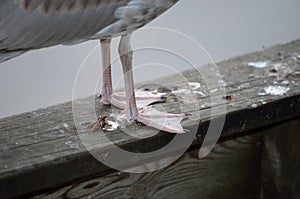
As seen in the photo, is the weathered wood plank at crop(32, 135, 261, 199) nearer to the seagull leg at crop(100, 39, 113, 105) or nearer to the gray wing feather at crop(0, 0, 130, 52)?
the seagull leg at crop(100, 39, 113, 105)

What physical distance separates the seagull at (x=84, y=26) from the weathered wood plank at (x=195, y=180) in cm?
17

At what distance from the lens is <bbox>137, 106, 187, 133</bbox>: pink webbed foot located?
1.88m

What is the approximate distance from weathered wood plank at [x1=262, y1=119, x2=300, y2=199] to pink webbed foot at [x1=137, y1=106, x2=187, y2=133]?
0.91ft

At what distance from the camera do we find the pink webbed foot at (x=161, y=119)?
6.18 feet

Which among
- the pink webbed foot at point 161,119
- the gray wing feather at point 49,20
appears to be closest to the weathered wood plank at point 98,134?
the pink webbed foot at point 161,119

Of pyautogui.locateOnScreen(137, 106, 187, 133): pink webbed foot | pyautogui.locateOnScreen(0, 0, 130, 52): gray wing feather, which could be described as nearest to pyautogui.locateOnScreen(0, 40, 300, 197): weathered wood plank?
pyautogui.locateOnScreen(137, 106, 187, 133): pink webbed foot

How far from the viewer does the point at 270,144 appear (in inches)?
81.7

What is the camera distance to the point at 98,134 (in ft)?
6.23

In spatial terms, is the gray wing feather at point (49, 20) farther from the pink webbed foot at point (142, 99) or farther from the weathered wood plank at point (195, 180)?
the weathered wood plank at point (195, 180)

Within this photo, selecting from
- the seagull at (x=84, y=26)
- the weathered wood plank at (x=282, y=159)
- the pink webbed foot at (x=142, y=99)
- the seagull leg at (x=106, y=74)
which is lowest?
the weathered wood plank at (x=282, y=159)

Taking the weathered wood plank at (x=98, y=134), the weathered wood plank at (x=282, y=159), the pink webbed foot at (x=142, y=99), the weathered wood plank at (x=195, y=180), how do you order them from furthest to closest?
1. the pink webbed foot at (x=142, y=99)
2. the weathered wood plank at (x=282, y=159)
3. the weathered wood plank at (x=195, y=180)
4. the weathered wood plank at (x=98, y=134)

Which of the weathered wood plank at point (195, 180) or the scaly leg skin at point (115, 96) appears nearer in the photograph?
the weathered wood plank at point (195, 180)

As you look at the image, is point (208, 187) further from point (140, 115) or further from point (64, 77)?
point (64, 77)

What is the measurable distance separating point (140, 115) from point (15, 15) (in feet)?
1.50
